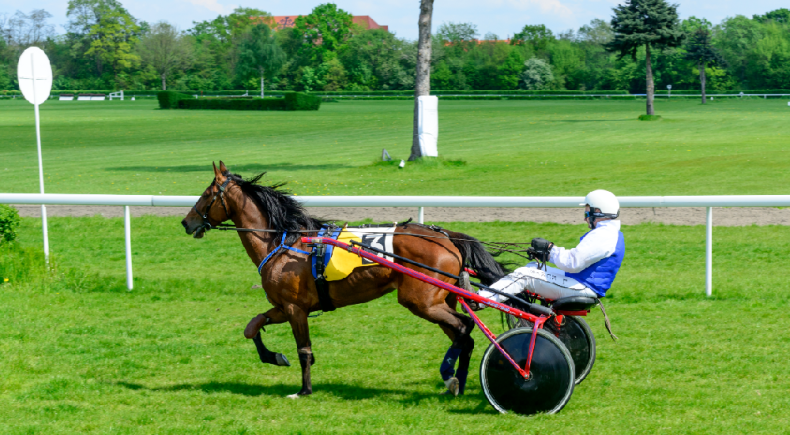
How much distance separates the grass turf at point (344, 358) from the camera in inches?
177

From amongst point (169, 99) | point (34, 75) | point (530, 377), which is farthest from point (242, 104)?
point (530, 377)

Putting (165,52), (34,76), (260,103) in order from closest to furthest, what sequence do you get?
(34,76)
(260,103)
(165,52)

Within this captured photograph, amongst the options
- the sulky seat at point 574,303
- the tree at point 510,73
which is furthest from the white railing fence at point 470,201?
the tree at point 510,73

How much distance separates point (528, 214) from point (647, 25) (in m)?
26.8

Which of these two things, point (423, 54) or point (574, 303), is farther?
point (423, 54)

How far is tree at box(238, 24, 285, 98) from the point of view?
247ft

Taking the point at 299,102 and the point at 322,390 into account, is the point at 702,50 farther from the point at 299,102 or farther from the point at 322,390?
the point at 322,390

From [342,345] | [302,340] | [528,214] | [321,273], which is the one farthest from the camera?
[528,214]

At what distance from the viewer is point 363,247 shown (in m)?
4.82

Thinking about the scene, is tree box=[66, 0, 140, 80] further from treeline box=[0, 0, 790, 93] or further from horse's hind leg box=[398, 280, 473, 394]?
horse's hind leg box=[398, 280, 473, 394]

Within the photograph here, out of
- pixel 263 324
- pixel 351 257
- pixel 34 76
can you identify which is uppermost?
pixel 34 76

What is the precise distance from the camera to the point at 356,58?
81812 mm

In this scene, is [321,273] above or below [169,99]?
below

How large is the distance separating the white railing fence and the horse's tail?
2312 millimetres
